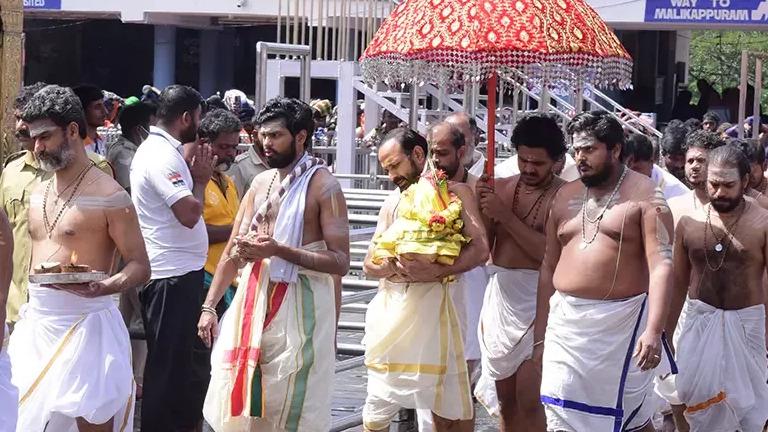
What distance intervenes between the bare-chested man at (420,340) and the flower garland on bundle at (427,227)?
1.9 inches

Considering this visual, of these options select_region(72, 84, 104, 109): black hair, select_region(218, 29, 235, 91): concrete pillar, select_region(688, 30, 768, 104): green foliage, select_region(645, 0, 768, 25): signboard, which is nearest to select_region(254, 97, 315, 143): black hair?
select_region(72, 84, 104, 109): black hair

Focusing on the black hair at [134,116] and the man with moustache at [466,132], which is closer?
A: the man with moustache at [466,132]

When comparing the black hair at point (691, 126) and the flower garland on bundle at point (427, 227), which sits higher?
the black hair at point (691, 126)

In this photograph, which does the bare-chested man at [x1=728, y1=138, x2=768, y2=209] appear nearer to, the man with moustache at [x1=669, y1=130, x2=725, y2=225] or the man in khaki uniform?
the man with moustache at [x1=669, y1=130, x2=725, y2=225]

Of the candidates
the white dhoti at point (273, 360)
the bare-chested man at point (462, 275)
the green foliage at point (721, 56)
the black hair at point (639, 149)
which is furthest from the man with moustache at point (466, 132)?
the green foliage at point (721, 56)

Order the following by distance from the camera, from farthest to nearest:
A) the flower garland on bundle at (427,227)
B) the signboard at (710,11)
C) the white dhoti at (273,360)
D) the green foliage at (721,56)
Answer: the green foliage at (721,56), the signboard at (710,11), the flower garland on bundle at (427,227), the white dhoti at (273,360)

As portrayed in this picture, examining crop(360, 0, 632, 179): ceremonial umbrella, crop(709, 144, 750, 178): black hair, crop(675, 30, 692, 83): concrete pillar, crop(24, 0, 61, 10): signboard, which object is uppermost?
crop(24, 0, 61, 10): signboard

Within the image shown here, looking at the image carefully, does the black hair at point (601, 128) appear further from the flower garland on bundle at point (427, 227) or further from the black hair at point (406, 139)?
the black hair at point (406, 139)

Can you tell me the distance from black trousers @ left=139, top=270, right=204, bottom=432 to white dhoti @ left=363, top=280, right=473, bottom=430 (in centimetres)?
126

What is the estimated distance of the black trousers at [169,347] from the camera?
8094mm

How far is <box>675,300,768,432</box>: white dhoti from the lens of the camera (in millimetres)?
7773

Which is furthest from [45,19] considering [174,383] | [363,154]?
[174,383]

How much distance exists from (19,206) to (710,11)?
613 inches

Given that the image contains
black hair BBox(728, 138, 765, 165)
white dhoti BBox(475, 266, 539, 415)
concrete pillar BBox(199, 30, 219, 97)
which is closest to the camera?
white dhoti BBox(475, 266, 539, 415)
